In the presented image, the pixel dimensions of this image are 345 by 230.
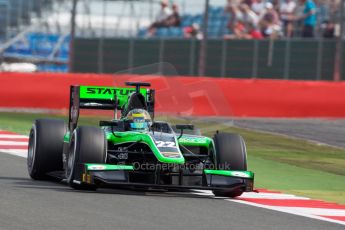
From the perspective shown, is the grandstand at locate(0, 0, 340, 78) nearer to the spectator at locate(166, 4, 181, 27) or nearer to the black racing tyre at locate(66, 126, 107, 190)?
the spectator at locate(166, 4, 181, 27)

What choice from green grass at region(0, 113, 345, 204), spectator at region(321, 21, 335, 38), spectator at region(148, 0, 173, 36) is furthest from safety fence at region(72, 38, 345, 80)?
green grass at region(0, 113, 345, 204)

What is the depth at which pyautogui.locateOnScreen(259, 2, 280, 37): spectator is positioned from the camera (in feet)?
78.7

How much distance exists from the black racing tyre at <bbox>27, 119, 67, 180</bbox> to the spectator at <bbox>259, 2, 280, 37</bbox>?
1288 centimetres

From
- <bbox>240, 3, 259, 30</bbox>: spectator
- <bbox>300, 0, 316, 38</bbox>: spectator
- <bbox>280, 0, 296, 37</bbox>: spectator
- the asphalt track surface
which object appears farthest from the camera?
<bbox>240, 3, 259, 30</bbox>: spectator

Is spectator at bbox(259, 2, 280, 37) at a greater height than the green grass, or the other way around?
spectator at bbox(259, 2, 280, 37)

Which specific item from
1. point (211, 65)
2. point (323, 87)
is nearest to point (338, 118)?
point (323, 87)

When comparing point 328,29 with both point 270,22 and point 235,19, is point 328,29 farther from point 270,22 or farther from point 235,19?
point 235,19

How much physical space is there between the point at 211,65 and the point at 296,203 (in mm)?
13620

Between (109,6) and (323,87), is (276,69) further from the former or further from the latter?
(109,6)

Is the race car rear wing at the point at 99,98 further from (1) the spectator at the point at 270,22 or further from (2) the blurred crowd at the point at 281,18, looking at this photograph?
(1) the spectator at the point at 270,22

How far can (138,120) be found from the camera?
11086 millimetres

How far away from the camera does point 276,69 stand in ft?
78.0

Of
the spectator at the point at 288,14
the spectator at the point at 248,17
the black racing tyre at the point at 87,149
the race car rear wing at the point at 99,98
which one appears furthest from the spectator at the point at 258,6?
the black racing tyre at the point at 87,149

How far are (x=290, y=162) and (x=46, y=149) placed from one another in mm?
4852
